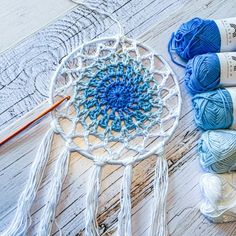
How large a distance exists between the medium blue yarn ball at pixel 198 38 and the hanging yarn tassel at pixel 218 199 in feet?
1.08

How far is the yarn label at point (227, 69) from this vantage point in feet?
3.32

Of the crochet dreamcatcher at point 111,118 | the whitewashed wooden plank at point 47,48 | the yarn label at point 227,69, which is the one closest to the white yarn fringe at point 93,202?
the crochet dreamcatcher at point 111,118

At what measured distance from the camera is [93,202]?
0.92m

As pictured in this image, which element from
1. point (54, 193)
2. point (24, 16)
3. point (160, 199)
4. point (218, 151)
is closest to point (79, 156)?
point (54, 193)

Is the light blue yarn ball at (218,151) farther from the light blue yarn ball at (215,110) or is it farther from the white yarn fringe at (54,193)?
the white yarn fringe at (54,193)

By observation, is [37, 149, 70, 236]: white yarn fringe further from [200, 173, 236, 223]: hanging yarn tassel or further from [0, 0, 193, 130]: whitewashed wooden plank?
[200, 173, 236, 223]: hanging yarn tassel

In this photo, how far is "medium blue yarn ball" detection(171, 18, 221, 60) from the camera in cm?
104

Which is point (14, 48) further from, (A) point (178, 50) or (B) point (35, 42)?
(A) point (178, 50)

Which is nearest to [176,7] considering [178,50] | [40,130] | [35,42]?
[178,50]

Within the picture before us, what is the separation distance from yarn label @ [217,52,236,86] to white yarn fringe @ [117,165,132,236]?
0.32m

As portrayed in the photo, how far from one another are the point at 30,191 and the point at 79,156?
14cm

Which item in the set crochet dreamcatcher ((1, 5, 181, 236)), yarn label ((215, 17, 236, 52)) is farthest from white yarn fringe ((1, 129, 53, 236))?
yarn label ((215, 17, 236, 52))

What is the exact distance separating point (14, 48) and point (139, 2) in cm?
38

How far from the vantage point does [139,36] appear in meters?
1.12
